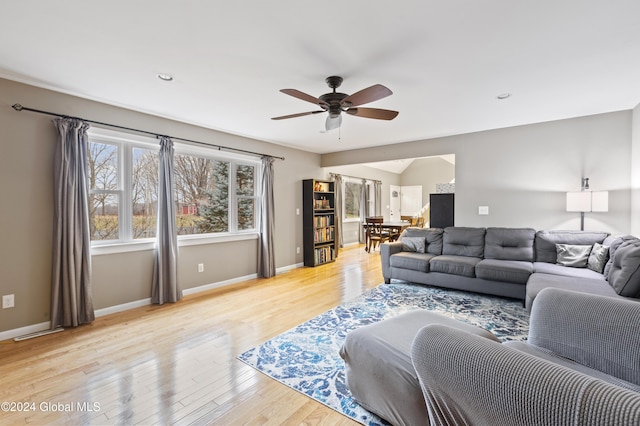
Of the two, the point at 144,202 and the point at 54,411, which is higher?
the point at 144,202

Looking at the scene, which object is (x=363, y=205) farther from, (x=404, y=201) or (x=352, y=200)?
(x=404, y=201)

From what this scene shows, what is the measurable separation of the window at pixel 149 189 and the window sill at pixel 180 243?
92 millimetres

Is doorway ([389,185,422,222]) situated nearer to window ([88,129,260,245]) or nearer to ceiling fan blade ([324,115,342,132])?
window ([88,129,260,245])

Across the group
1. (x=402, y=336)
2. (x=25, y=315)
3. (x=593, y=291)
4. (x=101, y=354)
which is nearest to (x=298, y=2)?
(x=402, y=336)

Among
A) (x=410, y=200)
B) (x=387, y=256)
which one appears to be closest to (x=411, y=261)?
(x=387, y=256)

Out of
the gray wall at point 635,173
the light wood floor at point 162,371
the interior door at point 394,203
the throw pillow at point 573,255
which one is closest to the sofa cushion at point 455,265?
the throw pillow at point 573,255

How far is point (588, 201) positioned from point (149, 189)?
567 centimetres

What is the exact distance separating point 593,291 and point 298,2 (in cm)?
342

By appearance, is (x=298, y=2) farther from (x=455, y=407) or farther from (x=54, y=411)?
(x=54, y=411)

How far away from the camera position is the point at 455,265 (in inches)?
159

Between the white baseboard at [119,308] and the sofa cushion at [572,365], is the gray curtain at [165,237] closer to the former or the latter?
the white baseboard at [119,308]

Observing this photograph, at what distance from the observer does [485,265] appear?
3.81m

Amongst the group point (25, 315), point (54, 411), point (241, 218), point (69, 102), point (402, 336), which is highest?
point (69, 102)

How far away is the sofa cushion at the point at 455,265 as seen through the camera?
155 inches
